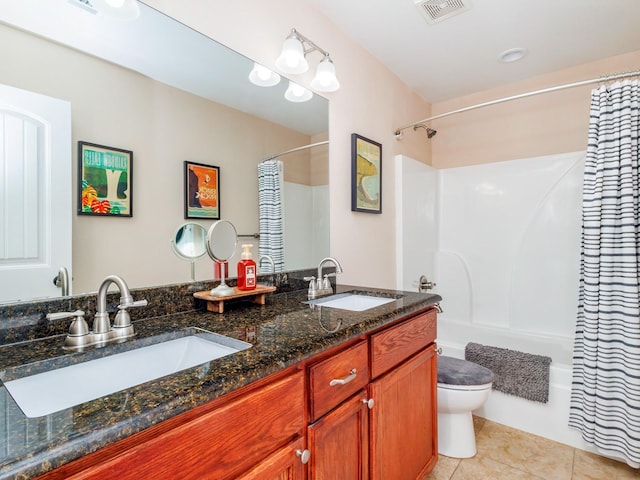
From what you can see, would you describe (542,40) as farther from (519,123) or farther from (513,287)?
(513,287)

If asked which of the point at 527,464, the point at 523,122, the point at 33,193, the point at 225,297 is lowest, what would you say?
the point at 527,464

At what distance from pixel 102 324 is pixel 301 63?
4.29ft

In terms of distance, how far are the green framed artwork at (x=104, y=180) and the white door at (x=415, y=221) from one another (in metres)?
1.84

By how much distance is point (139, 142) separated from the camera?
111 centimetres

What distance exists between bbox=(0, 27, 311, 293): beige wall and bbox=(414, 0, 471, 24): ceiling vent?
118 cm

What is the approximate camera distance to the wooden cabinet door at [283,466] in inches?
28.0

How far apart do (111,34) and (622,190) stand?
93.7 inches

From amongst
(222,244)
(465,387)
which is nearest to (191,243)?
(222,244)

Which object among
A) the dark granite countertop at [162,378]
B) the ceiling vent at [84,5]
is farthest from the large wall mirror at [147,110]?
the dark granite countertop at [162,378]

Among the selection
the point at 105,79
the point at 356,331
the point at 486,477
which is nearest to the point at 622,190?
the point at 486,477

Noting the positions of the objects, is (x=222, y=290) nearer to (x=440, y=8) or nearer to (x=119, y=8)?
(x=119, y=8)

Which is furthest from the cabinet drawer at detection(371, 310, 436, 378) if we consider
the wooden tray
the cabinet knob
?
the wooden tray

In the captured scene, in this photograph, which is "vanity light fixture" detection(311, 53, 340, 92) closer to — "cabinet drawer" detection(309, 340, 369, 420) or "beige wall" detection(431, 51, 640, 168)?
"cabinet drawer" detection(309, 340, 369, 420)

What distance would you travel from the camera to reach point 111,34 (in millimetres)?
1046
